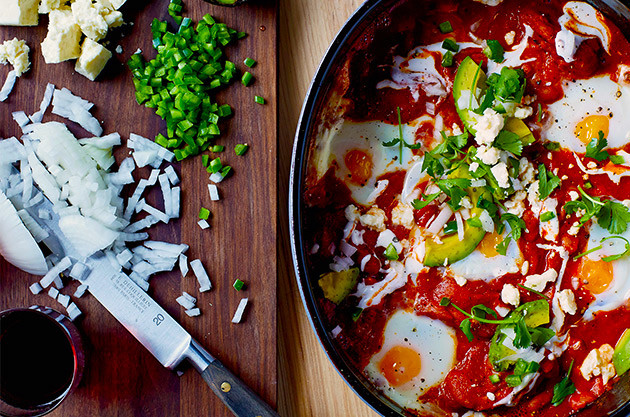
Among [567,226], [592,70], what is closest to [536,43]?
[592,70]

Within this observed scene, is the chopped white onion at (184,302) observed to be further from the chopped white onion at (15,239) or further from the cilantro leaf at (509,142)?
the cilantro leaf at (509,142)

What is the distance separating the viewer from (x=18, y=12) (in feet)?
5.57

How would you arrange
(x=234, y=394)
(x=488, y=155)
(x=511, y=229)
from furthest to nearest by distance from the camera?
1. (x=511, y=229)
2. (x=488, y=155)
3. (x=234, y=394)

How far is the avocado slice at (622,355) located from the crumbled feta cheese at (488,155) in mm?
690

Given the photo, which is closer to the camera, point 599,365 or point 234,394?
point 234,394

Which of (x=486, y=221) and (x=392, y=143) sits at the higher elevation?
(x=392, y=143)

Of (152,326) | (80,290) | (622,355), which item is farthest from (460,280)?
(80,290)

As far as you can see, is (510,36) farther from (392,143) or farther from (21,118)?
(21,118)

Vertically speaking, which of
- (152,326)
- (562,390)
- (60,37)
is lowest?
(562,390)

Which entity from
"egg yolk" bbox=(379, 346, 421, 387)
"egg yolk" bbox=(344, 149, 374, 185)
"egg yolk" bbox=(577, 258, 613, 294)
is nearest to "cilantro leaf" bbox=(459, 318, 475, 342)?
"egg yolk" bbox=(379, 346, 421, 387)

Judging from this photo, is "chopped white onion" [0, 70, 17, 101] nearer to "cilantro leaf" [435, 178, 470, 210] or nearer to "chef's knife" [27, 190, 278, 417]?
"chef's knife" [27, 190, 278, 417]

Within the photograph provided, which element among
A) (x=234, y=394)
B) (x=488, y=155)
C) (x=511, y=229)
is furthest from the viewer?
(x=511, y=229)

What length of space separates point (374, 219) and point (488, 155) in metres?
0.39

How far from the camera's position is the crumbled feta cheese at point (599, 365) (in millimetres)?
1729
